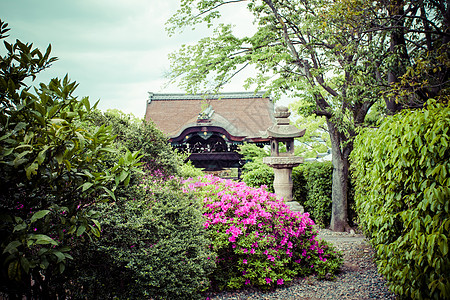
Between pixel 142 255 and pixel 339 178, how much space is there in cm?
647

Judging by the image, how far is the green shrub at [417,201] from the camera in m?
2.44

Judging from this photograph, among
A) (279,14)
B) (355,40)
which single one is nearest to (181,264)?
(355,40)

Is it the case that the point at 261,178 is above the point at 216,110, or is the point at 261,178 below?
below

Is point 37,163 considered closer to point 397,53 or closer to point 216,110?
point 397,53

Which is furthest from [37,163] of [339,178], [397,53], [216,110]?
[216,110]

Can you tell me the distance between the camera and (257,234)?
4.15 m

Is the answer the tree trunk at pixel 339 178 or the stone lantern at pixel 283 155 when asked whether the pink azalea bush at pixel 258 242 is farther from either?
the tree trunk at pixel 339 178

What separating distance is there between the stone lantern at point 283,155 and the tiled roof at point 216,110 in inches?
261

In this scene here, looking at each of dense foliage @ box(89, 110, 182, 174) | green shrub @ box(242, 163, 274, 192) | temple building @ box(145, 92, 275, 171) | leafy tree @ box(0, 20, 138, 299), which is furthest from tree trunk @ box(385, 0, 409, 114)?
leafy tree @ box(0, 20, 138, 299)

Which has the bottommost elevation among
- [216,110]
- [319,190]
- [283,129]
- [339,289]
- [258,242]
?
[339,289]

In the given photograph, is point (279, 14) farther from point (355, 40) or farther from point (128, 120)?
point (128, 120)

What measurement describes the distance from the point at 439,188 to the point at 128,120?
10.9 ft

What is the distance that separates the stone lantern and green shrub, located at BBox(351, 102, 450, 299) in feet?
13.1

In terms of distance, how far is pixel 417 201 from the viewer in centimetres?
286
